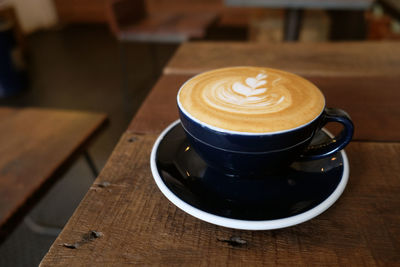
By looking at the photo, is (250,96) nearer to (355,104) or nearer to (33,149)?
(355,104)

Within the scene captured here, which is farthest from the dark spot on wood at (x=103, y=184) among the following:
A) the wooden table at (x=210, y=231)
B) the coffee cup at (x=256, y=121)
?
the coffee cup at (x=256, y=121)

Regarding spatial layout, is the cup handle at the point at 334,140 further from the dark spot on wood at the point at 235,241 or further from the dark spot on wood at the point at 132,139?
the dark spot on wood at the point at 132,139

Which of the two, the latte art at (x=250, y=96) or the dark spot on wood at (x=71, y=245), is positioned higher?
the latte art at (x=250, y=96)

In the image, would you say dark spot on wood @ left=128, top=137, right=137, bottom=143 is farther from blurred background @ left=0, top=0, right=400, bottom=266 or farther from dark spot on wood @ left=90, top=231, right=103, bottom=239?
blurred background @ left=0, top=0, right=400, bottom=266

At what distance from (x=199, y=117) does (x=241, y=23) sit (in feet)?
10.4

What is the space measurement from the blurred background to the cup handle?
0.57 metres

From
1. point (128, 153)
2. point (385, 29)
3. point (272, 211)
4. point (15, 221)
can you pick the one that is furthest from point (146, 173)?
point (385, 29)

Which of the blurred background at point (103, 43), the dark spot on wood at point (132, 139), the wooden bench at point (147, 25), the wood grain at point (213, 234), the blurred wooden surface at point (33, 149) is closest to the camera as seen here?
the wood grain at point (213, 234)

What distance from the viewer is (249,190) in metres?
0.31

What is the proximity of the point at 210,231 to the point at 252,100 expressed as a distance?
0.46ft

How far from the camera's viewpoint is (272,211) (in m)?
0.28

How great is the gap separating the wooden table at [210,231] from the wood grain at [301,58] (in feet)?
0.94

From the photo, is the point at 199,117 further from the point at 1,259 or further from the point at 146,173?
the point at 1,259

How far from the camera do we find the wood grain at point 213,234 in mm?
269
